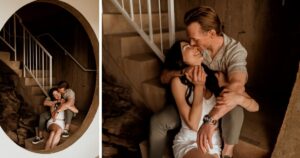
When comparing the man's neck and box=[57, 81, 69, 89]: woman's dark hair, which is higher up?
the man's neck

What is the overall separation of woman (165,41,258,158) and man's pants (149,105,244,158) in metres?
0.02

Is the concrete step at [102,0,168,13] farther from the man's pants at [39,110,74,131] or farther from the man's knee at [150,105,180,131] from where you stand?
the man's pants at [39,110,74,131]

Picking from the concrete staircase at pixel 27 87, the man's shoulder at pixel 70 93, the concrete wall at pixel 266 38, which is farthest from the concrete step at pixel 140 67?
the concrete staircase at pixel 27 87

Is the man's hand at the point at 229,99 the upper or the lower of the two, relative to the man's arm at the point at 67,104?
upper

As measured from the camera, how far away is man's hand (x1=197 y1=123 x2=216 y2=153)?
773 mm

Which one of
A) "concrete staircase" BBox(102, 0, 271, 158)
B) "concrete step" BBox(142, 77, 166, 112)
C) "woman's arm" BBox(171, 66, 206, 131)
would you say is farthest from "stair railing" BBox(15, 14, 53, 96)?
"woman's arm" BBox(171, 66, 206, 131)

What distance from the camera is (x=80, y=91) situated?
1158 mm

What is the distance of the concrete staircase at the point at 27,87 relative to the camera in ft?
3.77

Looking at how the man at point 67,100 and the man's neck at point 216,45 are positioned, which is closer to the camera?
the man's neck at point 216,45

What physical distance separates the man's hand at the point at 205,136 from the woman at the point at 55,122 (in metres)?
0.57

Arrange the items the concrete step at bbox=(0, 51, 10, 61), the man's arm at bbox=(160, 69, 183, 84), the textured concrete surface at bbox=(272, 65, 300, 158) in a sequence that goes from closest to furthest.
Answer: the textured concrete surface at bbox=(272, 65, 300, 158) → the man's arm at bbox=(160, 69, 183, 84) → the concrete step at bbox=(0, 51, 10, 61)

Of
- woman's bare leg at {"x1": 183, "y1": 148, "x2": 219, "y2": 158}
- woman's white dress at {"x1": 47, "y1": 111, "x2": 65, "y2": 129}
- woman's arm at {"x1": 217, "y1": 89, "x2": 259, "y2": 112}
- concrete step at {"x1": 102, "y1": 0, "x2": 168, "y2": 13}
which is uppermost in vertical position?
concrete step at {"x1": 102, "y1": 0, "x2": 168, "y2": 13}

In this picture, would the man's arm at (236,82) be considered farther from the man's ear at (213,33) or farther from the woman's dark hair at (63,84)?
the woman's dark hair at (63,84)

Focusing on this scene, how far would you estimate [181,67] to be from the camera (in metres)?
0.79
